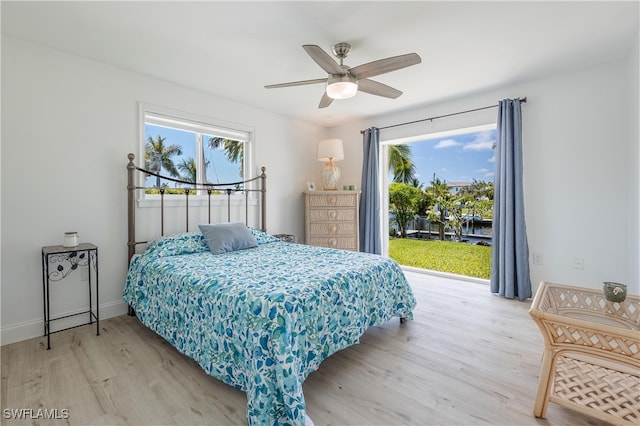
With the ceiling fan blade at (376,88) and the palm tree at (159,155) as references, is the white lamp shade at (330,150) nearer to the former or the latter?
the ceiling fan blade at (376,88)

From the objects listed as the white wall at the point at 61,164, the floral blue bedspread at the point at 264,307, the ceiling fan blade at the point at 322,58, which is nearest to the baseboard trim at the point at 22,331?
the white wall at the point at 61,164

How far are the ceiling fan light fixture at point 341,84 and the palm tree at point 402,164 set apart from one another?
3.11m

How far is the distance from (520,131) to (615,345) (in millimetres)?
2650

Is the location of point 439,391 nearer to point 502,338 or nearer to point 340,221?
point 502,338

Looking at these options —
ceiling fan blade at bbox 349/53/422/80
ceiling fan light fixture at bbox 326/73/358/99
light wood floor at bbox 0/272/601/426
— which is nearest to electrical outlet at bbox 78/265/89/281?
light wood floor at bbox 0/272/601/426

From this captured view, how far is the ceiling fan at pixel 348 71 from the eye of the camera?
79.2 inches

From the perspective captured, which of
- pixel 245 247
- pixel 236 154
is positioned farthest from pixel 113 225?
pixel 236 154

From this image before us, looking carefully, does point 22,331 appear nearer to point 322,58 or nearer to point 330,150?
point 322,58

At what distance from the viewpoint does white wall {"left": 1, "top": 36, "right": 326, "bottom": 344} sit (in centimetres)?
236

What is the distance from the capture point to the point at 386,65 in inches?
83.6

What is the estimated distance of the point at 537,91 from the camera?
3.27 meters

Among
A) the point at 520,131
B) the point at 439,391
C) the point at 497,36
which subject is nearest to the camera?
the point at 439,391

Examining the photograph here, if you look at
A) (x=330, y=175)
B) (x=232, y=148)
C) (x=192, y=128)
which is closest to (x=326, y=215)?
(x=330, y=175)

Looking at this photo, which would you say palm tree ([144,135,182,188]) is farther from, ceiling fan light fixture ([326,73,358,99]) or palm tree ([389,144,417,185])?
palm tree ([389,144,417,185])
